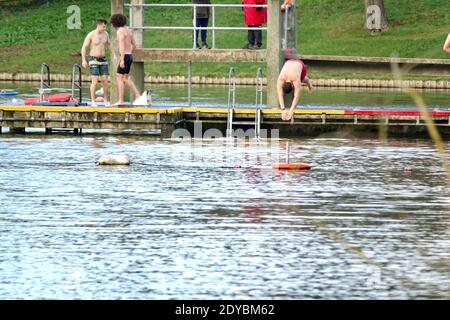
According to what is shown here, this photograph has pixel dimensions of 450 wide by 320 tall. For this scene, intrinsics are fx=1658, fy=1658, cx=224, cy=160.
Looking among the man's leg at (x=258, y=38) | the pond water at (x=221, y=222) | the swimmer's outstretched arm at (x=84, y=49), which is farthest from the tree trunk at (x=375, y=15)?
the pond water at (x=221, y=222)

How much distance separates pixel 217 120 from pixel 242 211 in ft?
38.6

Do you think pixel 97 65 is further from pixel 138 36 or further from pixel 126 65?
pixel 138 36

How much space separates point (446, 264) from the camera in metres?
17.7

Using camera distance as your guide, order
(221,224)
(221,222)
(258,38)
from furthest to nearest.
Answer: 1. (258,38)
2. (221,222)
3. (221,224)

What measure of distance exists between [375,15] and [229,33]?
523 centimetres

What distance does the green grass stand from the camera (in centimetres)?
5512

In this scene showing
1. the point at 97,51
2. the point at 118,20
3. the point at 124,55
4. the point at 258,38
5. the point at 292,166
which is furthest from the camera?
the point at 258,38

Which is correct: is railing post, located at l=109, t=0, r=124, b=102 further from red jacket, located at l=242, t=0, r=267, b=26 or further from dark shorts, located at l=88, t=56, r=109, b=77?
red jacket, located at l=242, t=0, r=267, b=26

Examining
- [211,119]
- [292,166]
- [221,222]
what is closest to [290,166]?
[292,166]

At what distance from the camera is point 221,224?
67.5 ft

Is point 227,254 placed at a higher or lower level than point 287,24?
lower

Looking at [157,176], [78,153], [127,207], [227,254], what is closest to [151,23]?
[78,153]

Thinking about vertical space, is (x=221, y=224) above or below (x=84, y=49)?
below
